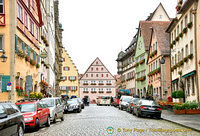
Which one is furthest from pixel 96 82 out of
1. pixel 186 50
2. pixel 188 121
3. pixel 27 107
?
pixel 27 107

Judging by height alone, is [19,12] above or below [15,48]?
above

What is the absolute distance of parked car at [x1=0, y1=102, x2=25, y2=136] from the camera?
11319 millimetres

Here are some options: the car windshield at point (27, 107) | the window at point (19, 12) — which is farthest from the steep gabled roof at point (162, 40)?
the car windshield at point (27, 107)


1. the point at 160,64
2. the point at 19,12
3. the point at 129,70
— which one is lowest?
the point at 160,64

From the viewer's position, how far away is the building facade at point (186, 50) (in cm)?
3118

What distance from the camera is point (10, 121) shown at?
12.1m

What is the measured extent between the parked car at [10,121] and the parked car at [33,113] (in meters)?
3.23

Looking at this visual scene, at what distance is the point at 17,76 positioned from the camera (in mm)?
28031

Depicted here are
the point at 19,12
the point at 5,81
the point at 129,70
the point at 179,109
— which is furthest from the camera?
the point at 129,70

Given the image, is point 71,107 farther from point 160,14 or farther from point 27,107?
point 160,14

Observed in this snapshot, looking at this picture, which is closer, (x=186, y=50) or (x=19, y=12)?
(x=19, y=12)

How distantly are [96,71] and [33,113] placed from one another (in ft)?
298

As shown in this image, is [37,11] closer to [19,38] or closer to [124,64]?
[19,38]

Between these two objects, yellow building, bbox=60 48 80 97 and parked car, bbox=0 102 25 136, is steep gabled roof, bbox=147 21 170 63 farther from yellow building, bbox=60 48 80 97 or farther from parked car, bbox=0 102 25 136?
yellow building, bbox=60 48 80 97
